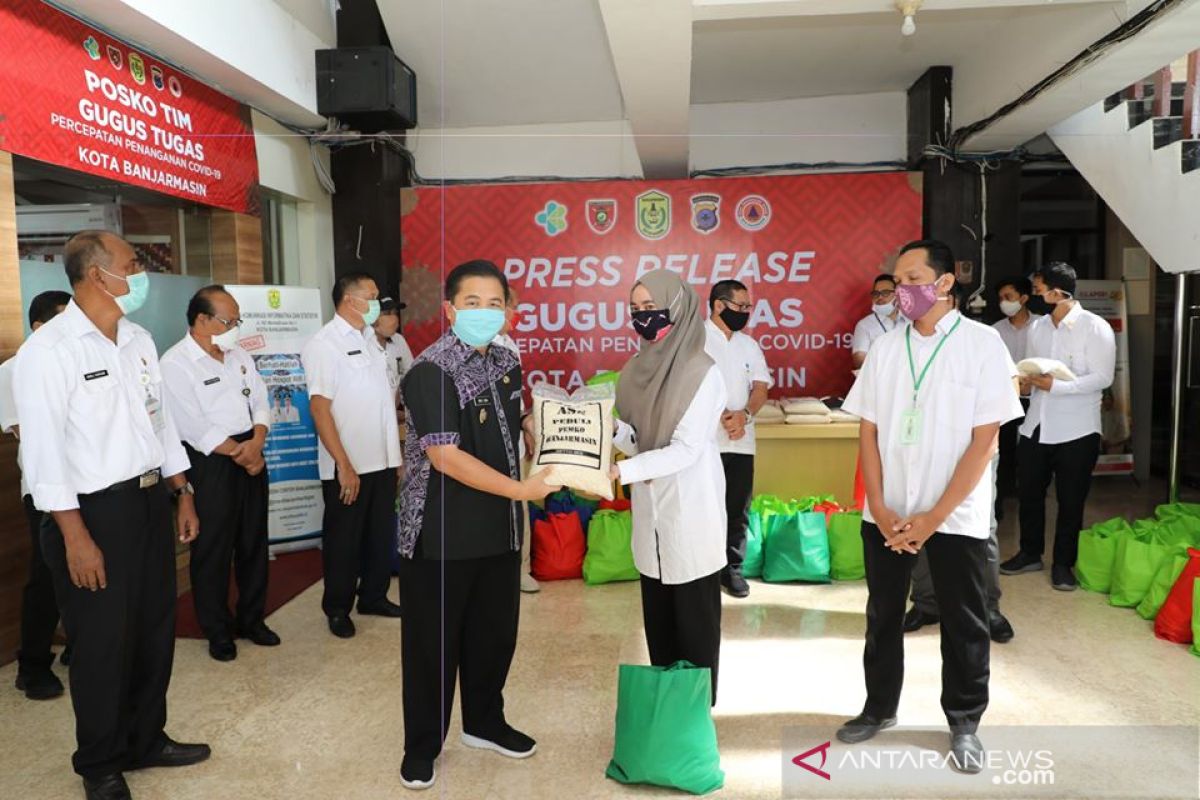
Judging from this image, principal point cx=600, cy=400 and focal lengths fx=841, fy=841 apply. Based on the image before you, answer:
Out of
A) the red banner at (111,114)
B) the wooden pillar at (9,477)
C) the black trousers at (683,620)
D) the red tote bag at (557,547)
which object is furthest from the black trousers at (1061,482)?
the wooden pillar at (9,477)

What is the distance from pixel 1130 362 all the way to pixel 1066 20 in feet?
13.1

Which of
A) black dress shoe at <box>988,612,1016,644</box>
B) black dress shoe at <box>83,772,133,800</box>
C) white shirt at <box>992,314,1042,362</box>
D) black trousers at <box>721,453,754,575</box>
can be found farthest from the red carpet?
white shirt at <box>992,314,1042,362</box>

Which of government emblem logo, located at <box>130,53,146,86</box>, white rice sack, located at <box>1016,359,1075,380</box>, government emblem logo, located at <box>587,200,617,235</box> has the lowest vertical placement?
white rice sack, located at <box>1016,359,1075,380</box>

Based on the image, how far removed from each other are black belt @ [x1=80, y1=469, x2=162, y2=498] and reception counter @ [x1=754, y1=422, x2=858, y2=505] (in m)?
3.38

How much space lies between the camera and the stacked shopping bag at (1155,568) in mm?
3471

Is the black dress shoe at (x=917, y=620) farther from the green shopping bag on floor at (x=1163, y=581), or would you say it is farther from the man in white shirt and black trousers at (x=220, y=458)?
the man in white shirt and black trousers at (x=220, y=458)

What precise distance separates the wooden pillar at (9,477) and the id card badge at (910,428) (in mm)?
3272

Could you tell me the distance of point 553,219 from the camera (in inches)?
246

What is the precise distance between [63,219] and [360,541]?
2095 millimetres

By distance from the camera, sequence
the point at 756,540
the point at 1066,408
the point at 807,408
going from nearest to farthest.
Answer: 1. the point at 1066,408
2. the point at 756,540
3. the point at 807,408

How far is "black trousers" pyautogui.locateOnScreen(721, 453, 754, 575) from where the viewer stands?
414cm

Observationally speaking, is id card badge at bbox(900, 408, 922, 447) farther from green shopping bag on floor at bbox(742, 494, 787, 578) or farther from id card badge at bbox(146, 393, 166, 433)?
id card badge at bbox(146, 393, 166, 433)

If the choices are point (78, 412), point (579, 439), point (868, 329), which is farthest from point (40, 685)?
point (868, 329)

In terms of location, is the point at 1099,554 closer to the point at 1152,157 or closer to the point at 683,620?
the point at 1152,157
